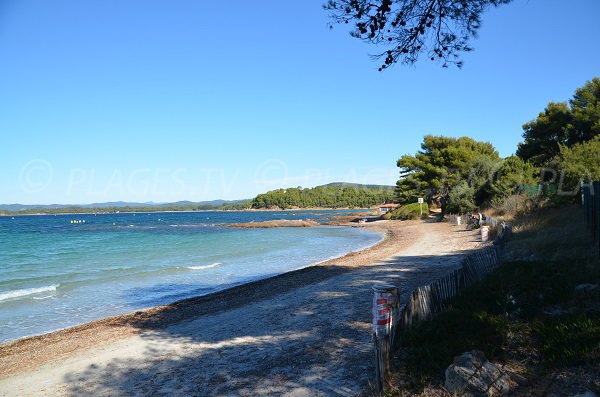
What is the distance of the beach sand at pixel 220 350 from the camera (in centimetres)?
581

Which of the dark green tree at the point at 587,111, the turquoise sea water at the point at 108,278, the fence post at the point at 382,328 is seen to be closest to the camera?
the fence post at the point at 382,328

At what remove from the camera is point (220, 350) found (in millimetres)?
7457

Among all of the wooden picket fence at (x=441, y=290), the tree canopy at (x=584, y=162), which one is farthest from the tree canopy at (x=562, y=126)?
the wooden picket fence at (x=441, y=290)

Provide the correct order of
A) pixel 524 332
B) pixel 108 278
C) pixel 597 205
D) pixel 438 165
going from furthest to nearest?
pixel 438 165
pixel 108 278
pixel 597 205
pixel 524 332

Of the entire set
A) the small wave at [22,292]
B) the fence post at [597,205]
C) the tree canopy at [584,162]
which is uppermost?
the tree canopy at [584,162]

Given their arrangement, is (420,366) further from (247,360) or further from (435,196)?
(435,196)

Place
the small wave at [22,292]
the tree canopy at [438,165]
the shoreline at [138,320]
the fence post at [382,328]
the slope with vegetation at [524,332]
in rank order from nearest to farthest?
the slope with vegetation at [524,332]
the fence post at [382,328]
the shoreline at [138,320]
the small wave at [22,292]
the tree canopy at [438,165]

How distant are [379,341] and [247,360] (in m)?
2.75

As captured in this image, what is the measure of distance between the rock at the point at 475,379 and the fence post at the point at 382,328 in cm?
66

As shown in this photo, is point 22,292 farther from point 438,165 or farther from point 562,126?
point 438,165

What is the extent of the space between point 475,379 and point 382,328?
3.37 feet

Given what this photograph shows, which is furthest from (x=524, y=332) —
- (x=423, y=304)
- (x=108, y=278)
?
(x=108, y=278)

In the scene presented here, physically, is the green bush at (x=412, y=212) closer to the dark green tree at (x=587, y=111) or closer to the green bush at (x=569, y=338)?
the dark green tree at (x=587, y=111)

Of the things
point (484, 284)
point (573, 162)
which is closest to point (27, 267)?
point (484, 284)
